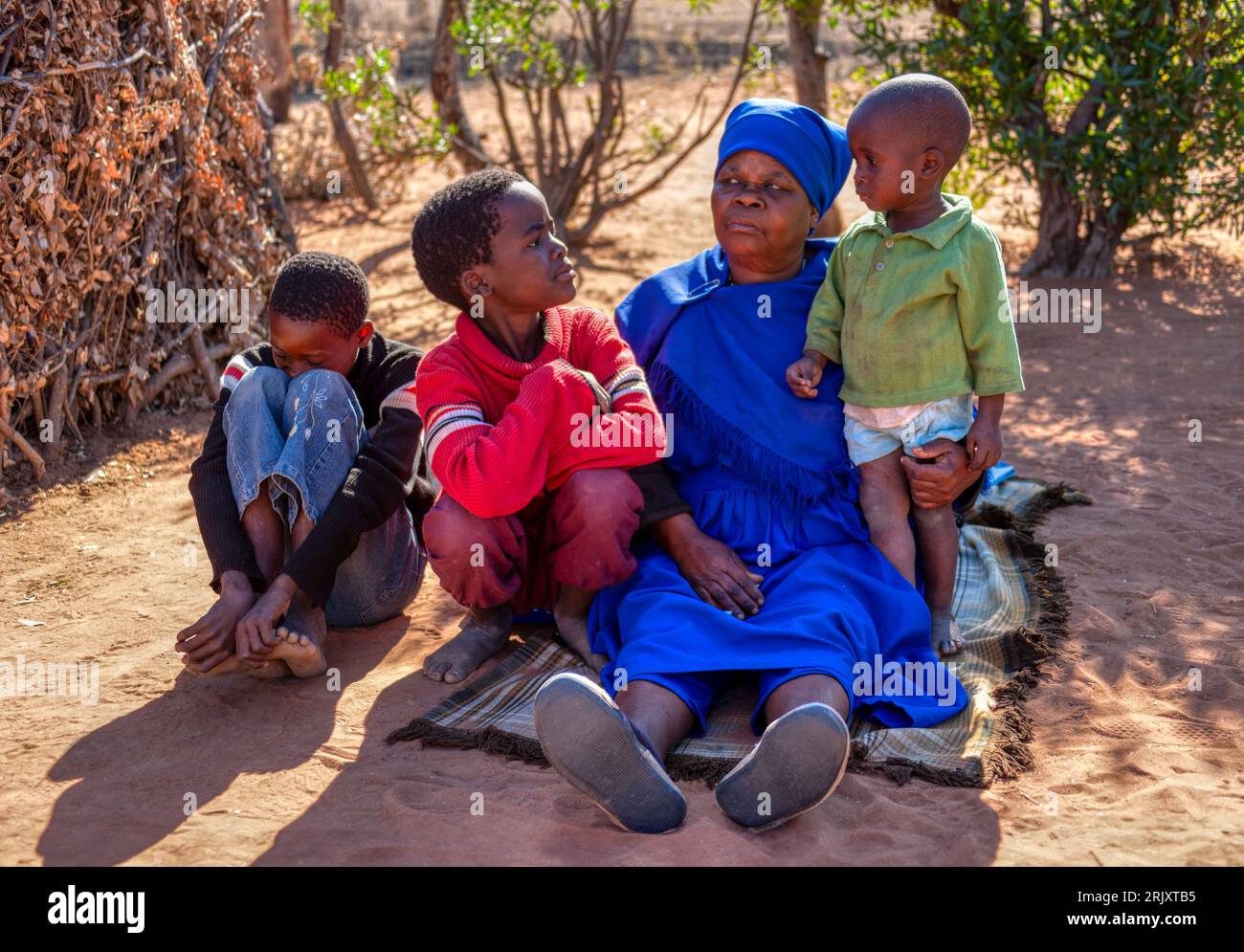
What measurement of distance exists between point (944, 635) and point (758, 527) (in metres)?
0.58

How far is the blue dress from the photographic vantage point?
110 inches

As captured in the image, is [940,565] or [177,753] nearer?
[177,753]

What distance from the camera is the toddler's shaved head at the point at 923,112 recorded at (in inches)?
114

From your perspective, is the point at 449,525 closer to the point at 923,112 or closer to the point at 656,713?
the point at 656,713

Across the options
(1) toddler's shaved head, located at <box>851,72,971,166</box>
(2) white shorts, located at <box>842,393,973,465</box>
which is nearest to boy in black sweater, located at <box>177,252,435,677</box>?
(2) white shorts, located at <box>842,393,973,465</box>

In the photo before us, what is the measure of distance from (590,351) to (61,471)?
2.49 metres

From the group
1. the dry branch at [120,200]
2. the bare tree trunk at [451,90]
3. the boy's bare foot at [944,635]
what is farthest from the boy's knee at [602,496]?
the bare tree trunk at [451,90]

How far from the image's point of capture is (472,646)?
10.6 ft

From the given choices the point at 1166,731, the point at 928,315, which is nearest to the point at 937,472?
the point at 928,315

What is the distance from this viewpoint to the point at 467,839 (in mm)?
2398

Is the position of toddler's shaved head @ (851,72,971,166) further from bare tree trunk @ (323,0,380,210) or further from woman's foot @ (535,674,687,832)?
bare tree trunk @ (323,0,380,210)

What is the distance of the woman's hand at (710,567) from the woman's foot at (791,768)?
612 mm

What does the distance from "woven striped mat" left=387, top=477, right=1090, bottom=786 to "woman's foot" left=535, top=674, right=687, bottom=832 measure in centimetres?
26

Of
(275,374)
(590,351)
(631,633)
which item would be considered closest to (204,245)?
(275,374)
